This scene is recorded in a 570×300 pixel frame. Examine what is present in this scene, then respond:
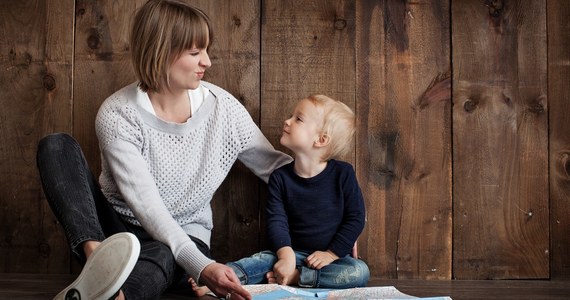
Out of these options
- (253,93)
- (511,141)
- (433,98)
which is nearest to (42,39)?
(253,93)

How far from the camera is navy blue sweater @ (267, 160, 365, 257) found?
1.74 metres

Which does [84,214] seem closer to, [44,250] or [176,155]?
[176,155]

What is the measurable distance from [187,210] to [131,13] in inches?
22.5

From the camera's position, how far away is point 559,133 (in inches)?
73.0

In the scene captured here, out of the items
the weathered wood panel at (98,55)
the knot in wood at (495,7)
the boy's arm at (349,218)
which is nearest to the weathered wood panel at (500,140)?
the knot in wood at (495,7)

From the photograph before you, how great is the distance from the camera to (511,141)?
1.86 m

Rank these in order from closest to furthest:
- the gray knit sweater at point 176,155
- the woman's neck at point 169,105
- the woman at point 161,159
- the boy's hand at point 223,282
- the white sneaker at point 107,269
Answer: the white sneaker at point 107,269 < the boy's hand at point 223,282 < the woman at point 161,159 < the gray knit sweater at point 176,155 < the woman's neck at point 169,105

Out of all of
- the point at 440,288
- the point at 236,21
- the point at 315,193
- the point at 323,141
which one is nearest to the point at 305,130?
the point at 323,141

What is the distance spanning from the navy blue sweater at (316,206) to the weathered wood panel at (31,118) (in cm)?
60

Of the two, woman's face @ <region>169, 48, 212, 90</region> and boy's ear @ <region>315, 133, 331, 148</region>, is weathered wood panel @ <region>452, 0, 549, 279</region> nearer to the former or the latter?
boy's ear @ <region>315, 133, 331, 148</region>

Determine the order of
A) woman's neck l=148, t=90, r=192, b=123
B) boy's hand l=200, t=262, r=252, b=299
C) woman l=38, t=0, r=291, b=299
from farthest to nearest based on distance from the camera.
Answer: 1. woman's neck l=148, t=90, r=192, b=123
2. woman l=38, t=0, r=291, b=299
3. boy's hand l=200, t=262, r=252, b=299

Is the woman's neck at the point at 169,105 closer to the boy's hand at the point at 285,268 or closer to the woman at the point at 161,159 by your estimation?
the woman at the point at 161,159

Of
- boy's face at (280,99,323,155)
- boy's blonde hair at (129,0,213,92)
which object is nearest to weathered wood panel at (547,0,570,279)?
boy's face at (280,99,323,155)

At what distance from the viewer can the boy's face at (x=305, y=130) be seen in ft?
5.65
